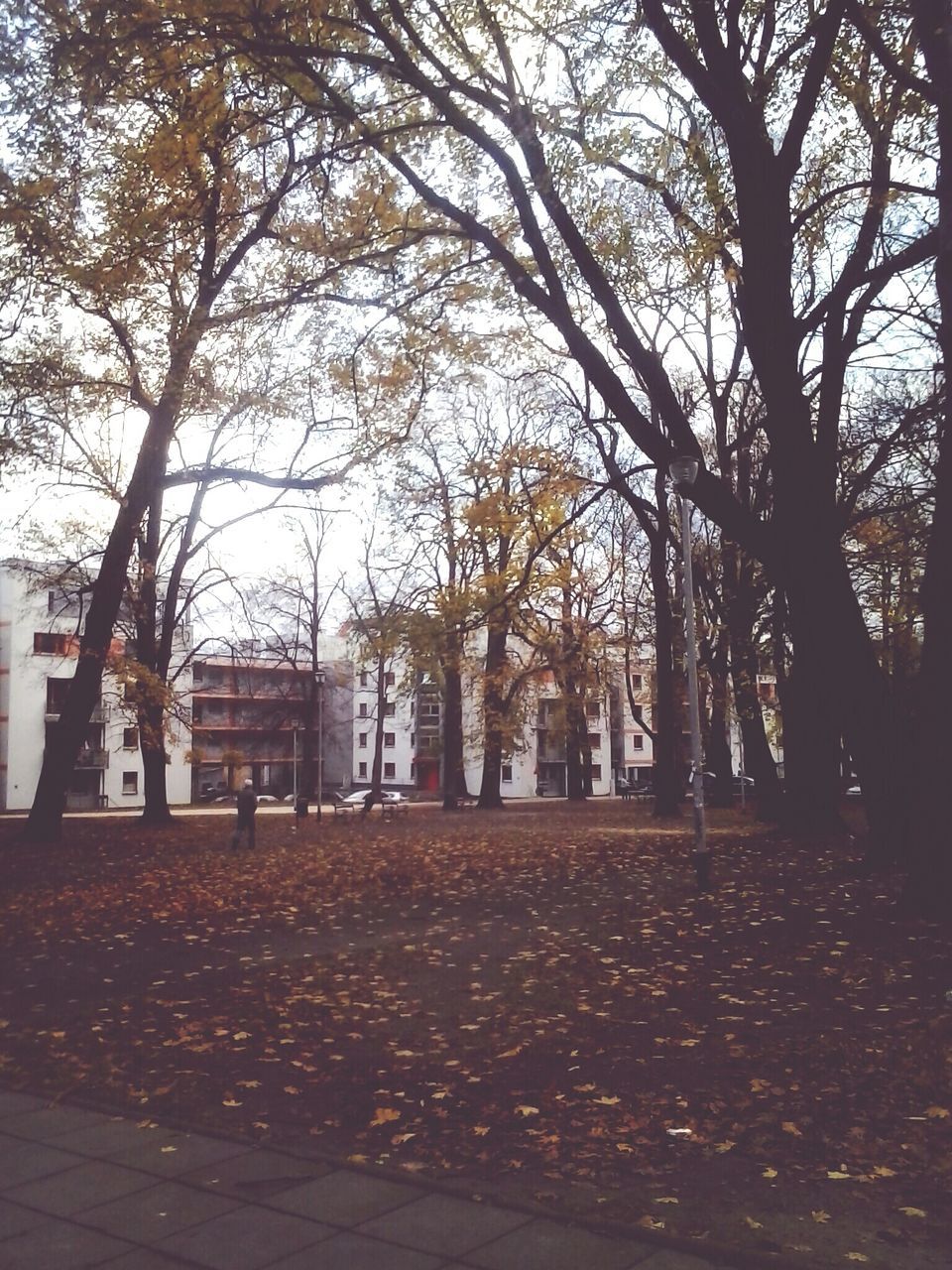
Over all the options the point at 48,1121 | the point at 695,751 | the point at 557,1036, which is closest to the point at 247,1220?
the point at 48,1121

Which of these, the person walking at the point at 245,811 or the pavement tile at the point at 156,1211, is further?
the person walking at the point at 245,811

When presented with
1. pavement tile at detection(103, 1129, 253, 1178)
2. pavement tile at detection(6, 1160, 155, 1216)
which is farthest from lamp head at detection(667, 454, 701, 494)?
pavement tile at detection(6, 1160, 155, 1216)

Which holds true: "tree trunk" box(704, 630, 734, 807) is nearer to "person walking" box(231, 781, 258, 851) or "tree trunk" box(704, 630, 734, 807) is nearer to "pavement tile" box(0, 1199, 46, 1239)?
"person walking" box(231, 781, 258, 851)

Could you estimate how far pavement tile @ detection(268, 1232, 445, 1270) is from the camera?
3.86 m

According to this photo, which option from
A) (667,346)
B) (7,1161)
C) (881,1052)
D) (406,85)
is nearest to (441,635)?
(406,85)

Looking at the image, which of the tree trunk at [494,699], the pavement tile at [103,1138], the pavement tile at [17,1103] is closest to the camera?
the pavement tile at [103,1138]

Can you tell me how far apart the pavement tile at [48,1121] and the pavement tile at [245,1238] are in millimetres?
1610

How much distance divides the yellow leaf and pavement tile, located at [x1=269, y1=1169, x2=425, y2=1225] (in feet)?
2.63

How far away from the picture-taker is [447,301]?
1486 cm

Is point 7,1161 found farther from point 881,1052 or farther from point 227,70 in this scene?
point 227,70

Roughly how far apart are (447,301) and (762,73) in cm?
476

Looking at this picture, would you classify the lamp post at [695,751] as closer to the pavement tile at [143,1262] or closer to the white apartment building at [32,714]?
the pavement tile at [143,1262]

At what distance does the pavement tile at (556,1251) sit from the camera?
3820mm

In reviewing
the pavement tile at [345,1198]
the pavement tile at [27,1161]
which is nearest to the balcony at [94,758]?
the pavement tile at [27,1161]
